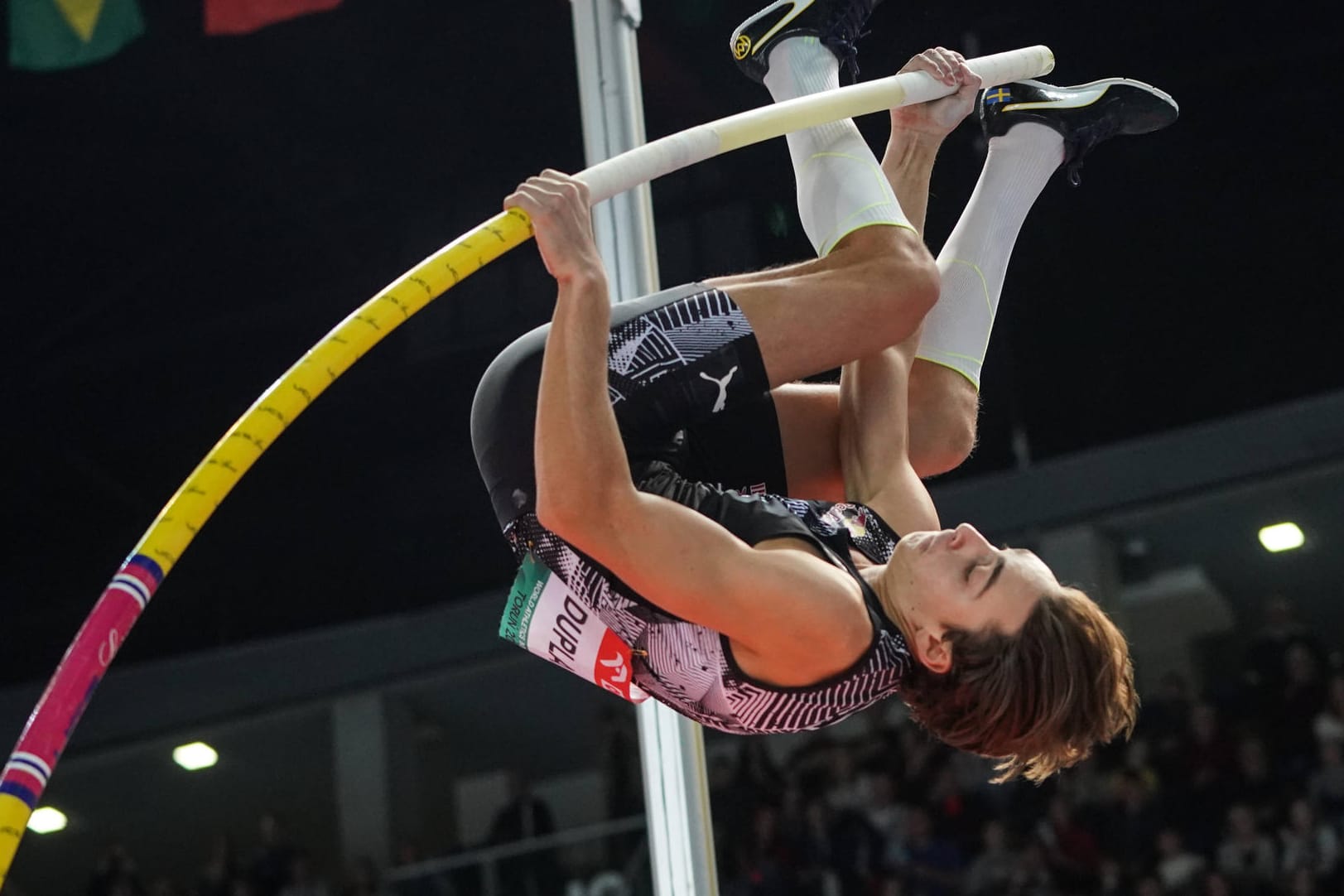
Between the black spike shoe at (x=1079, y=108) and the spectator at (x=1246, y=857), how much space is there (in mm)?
3994

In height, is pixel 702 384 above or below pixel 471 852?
below

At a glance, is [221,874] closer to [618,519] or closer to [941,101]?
[941,101]

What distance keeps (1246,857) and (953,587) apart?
4375 mm

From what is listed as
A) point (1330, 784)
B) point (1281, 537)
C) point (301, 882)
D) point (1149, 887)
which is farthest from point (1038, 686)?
point (301, 882)

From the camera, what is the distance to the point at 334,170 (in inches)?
291

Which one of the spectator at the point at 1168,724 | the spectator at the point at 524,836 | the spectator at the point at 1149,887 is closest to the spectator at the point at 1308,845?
the spectator at the point at 1149,887

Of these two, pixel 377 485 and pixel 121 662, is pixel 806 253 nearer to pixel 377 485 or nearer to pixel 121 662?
pixel 377 485

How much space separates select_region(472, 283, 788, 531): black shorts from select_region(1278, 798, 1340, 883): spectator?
4.38m

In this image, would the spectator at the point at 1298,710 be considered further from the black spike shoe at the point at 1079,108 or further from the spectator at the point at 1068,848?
the black spike shoe at the point at 1079,108

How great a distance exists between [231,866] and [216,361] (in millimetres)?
2375

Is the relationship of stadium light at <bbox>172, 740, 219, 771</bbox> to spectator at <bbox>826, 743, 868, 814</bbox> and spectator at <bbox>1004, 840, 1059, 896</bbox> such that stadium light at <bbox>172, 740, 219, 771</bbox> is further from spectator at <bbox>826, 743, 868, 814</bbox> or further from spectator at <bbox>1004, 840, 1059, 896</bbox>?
spectator at <bbox>1004, 840, 1059, 896</bbox>

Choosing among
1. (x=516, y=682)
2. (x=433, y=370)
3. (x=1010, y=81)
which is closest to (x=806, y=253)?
(x=1010, y=81)

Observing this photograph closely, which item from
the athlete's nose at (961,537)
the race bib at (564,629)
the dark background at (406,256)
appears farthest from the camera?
the dark background at (406,256)

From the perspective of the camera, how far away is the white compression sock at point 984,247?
7.39ft
